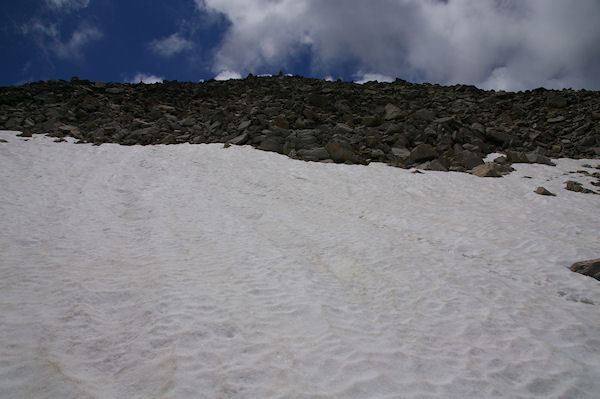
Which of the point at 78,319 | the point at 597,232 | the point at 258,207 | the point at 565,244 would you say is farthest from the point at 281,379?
the point at 597,232

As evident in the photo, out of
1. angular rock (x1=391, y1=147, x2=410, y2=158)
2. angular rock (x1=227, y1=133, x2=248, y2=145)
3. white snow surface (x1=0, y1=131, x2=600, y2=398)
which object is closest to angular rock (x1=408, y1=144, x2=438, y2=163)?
angular rock (x1=391, y1=147, x2=410, y2=158)

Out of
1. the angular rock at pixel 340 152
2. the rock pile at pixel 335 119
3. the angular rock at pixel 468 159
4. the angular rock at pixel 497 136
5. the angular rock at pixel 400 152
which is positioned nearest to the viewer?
the angular rock at pixel 468 159

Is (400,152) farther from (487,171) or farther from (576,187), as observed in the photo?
(576,187)

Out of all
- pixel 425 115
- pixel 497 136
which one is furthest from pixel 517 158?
pixel 425 115

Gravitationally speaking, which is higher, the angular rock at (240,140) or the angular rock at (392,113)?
the angular rock at (392,113)

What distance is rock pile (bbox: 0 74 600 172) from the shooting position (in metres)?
18.6

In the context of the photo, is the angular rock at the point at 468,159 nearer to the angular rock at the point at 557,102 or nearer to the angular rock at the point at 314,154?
the angular rock at the point at 314,154

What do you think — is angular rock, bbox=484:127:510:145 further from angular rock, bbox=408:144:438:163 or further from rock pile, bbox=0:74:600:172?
angular rock, bbox=408:144:438:163

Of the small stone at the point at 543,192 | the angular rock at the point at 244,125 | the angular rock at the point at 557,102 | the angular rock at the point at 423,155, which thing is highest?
the angular rock at the point at 557,102

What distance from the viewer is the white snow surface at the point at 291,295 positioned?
3355 millimetres

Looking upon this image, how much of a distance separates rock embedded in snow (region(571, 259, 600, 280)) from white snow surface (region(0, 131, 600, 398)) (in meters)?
0.22

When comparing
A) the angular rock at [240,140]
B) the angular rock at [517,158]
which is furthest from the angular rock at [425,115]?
the angular rock at [240,140]

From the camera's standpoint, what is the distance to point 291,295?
5.39 meters

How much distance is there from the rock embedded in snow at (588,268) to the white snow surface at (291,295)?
22cm
